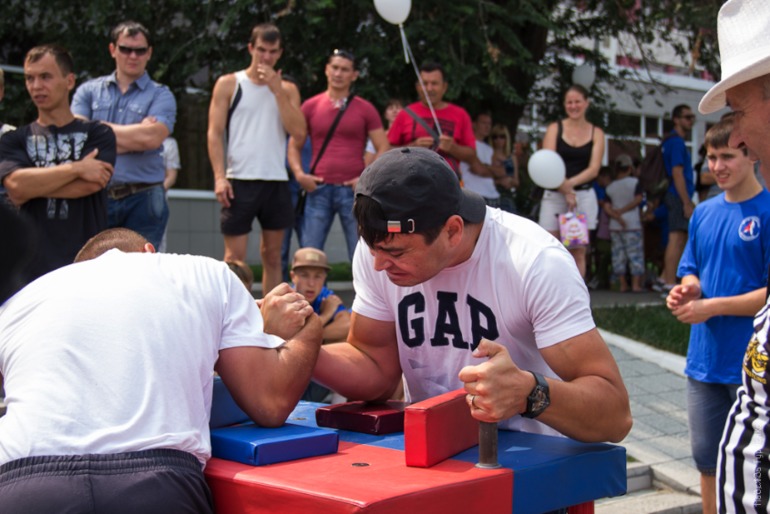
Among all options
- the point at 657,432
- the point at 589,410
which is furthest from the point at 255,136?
the point at 589,410

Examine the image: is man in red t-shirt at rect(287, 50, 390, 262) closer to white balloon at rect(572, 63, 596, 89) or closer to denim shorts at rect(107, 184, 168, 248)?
denim shorts at rect(107, 184, 168, 248)

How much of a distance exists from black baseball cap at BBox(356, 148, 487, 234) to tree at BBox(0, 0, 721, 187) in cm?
→ 699

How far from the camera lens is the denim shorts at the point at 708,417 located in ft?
13.7

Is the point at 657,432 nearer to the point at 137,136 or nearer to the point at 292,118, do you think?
the point at 292,118

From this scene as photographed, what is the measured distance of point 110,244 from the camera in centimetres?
279

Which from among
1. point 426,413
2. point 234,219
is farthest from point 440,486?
point 234,219

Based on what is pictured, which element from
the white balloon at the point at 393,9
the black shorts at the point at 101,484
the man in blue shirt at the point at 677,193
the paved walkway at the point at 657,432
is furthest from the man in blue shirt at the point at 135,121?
the man in blue shirt at the point at 677,193

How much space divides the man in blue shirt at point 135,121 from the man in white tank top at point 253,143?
0.58m

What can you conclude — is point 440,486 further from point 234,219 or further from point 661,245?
point 661,245

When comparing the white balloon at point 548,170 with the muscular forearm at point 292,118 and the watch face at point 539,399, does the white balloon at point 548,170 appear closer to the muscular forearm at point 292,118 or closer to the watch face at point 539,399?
the muscular forearm at point 292,118

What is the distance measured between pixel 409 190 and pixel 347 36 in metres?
8.16

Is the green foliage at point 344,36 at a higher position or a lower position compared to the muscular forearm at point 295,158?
higher

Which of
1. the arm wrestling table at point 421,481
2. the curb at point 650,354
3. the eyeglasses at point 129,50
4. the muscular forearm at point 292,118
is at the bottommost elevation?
the curb at point 650,354

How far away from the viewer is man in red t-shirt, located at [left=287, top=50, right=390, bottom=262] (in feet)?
23.4
